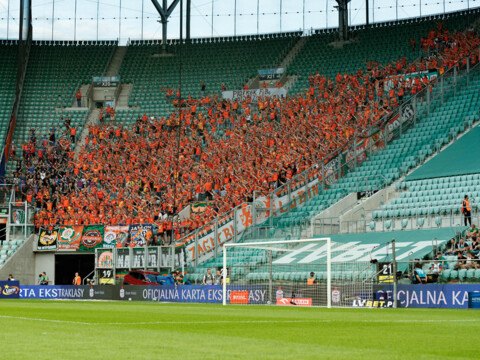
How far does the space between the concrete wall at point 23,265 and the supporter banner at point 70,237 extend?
66.6 inches

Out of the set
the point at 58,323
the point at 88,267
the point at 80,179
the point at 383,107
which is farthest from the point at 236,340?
the point at 88,267

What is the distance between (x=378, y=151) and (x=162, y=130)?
16.0 m

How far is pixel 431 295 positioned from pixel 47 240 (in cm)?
2505

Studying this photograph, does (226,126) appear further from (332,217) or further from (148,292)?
(148,292)

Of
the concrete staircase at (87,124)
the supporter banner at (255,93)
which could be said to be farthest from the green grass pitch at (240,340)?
the supporter banner at (255,93)

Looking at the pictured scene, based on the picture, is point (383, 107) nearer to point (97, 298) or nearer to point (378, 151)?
point (378, 151)

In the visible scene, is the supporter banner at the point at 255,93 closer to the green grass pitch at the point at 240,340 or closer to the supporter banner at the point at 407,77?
the supporter banner at the point at 407,77

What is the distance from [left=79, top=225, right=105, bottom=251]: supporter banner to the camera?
40.4 metres

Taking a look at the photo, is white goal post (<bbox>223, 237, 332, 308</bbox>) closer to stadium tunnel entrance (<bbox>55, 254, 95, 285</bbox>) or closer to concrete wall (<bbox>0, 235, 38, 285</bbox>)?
concrete wall (<bbox>0, 235, 38, 285</bbox>)

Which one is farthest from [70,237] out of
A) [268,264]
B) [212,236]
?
[268,264]

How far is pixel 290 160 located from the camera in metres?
39.1

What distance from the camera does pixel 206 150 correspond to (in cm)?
4453

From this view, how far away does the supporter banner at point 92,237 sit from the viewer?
1592 inches

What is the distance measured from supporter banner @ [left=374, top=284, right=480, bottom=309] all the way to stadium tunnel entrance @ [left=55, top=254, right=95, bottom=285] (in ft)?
92.1
